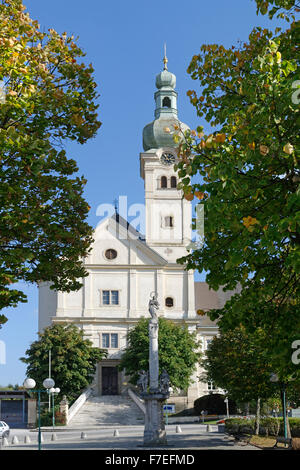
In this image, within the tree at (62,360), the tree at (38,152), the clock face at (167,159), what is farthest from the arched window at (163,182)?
the tree at (38,152)

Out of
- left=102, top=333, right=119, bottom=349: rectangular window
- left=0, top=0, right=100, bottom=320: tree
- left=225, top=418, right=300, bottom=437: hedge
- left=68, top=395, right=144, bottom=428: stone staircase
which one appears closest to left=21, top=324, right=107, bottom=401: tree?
left=68, top=395, right=144, bottom=428: stone staircase

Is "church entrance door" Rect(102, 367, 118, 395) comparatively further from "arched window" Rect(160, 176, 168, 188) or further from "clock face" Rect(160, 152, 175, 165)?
"clock face" Rect(160, 152, 175, 165)

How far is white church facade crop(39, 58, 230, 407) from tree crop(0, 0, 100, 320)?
44.0 metres

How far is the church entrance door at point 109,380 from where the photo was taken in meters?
61.4

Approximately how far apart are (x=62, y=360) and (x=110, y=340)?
10.6 m

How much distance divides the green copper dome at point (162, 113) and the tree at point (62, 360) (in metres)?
23.2

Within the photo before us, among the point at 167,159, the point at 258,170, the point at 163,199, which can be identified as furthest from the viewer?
the point at 167,159

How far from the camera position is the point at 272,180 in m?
11.9

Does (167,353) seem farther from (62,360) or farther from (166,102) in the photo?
(166,102)

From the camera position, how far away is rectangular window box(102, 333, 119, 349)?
62.2 meters

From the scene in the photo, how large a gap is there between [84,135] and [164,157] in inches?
2029

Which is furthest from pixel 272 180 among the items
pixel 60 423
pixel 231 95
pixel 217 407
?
pixel 217 407

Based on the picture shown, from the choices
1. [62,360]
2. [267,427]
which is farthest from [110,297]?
[267,427]

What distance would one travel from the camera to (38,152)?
582 inches
